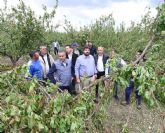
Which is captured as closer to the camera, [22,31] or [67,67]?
[67,67]

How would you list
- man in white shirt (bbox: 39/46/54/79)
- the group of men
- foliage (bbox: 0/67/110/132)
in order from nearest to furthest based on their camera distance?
foliage (bbox: 0/67/110/132) → the group of men → man in white shirt (bbox: 39/46/54/79)

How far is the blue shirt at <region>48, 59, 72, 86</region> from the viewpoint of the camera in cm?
921

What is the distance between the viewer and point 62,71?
9367 mm

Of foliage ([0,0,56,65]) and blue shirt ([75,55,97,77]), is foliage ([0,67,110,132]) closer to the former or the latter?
blue shirt ([75,55,97,77])

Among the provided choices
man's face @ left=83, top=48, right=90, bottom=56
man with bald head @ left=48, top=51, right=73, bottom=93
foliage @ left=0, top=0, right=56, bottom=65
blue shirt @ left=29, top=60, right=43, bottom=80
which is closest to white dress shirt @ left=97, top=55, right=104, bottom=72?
man's face @ left=83, top=48, right=90, bottom=56

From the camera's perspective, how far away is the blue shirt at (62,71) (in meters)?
9.21

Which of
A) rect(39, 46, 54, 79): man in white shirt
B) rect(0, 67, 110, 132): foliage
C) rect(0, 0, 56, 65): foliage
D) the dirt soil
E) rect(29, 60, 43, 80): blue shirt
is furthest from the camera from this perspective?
rect(0, 0, 56, 65): foliage

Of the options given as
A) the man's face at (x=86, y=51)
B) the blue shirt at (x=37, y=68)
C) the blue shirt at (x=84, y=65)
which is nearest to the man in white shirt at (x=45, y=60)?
the blue shirt at (x=37, y=68)

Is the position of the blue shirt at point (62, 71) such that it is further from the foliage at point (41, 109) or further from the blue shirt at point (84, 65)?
the foliage at point (41, 109)

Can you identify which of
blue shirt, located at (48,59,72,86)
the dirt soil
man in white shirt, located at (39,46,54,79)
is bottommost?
the dirt soil

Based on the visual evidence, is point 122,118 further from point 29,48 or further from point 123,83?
point 123,83

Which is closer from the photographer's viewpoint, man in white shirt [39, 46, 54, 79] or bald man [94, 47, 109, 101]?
man in white shirt [39, 46, 54, 79]

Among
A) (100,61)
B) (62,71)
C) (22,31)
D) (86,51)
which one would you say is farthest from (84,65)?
(22,31)

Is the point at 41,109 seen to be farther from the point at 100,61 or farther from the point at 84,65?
the point at 100,61
